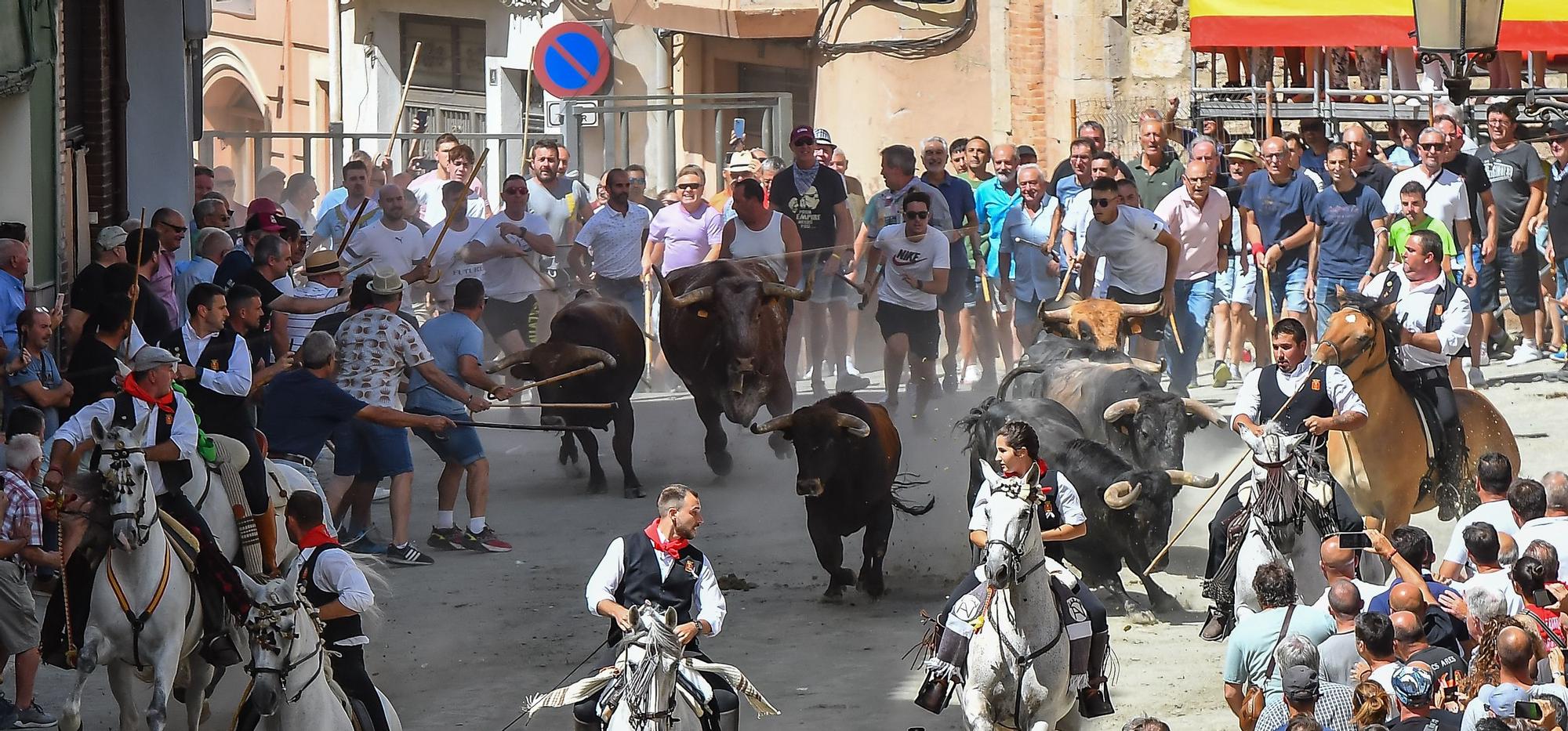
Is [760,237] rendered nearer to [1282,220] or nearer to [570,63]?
[1282,220]

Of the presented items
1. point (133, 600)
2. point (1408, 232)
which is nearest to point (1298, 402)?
point (1408, 232)

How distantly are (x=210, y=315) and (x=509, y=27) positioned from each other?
722 inches

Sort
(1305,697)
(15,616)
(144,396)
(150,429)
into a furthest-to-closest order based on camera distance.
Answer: (144,396) < (15,616) < (150,429) < (1305,697)

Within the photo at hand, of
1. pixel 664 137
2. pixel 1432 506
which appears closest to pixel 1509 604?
pixel 1432 506

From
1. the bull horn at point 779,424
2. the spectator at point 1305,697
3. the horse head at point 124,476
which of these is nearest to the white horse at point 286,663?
the horse head at point 124,476

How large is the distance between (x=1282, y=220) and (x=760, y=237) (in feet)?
12.0

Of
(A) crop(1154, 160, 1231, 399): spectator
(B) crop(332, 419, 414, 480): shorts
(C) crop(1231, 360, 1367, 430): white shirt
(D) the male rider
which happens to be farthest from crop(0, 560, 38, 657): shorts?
(A) crop(1154, 160, 1231, 399): spectator

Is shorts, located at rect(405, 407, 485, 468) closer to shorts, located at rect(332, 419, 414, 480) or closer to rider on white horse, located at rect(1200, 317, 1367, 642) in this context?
shorts, located at rect(332, 419, 414, 480)

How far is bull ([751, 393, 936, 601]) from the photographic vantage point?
1152 centimetres

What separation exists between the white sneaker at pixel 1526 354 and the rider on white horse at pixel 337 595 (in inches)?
421

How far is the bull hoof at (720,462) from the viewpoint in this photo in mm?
14414

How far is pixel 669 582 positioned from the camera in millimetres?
7781

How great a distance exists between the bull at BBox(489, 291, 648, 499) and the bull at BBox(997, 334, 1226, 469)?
2.50m

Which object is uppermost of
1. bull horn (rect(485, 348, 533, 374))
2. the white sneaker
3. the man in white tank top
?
the man in white tank top
